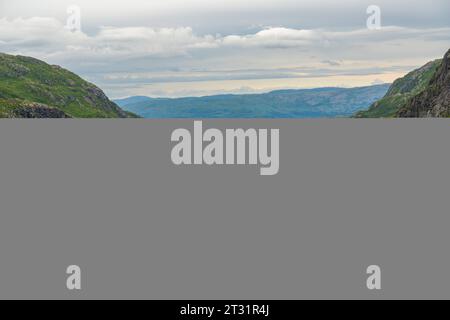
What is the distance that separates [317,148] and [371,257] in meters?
6.05

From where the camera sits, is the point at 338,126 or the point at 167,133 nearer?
the point at 167,133

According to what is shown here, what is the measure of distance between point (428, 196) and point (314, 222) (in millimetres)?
5906

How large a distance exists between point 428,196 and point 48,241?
19262 millimetres

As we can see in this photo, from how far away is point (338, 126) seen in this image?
29.0m

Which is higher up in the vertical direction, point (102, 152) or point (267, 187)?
point (102, 152)

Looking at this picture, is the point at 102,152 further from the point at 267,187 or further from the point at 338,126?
the point at 338,126

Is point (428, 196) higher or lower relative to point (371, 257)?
higher

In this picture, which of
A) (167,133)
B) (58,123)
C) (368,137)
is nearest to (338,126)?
(368,137)

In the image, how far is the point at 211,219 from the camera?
28.2 m

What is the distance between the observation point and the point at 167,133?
2720 centimetres

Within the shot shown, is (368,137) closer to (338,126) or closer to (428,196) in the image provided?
(338,126)

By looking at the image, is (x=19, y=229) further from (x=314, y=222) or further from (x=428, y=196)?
(x=428, y=196)

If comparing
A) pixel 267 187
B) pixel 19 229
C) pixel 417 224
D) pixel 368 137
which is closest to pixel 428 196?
pixel 417 224

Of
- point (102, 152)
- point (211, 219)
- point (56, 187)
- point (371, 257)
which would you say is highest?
point (102, 152)
